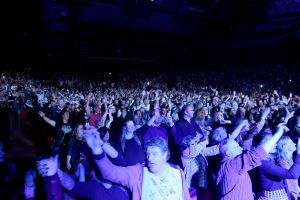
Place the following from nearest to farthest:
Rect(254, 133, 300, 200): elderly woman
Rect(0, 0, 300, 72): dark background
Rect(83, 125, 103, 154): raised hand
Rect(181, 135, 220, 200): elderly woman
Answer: Rect(83, 125, 103, 154): raised hand, Rect(254, 133, 300, 200): elderly woman, Rect(181, 135, 220, 200): elderly woman, Rect(0, 0, 300, 72): dark background

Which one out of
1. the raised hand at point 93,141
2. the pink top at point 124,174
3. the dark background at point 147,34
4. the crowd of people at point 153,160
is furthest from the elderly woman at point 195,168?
the dark background at point 147,34

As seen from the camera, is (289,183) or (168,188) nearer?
(168,188)

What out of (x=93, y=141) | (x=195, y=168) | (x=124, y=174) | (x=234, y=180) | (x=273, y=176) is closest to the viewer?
(x=93, y=141)

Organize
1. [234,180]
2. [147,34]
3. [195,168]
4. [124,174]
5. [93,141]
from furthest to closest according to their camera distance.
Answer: [147,34] < [195,168] < [234,180] < [124,174] < [93,141]

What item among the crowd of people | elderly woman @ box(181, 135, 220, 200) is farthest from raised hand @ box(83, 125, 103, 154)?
elderly woman @ box(181, 135, 220, 200)

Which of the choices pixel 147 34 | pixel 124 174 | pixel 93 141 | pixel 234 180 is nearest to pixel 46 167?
pixel 93 141

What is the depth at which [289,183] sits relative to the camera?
3.42 metres

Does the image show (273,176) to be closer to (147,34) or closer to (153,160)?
(153,160)

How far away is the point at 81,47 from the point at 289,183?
16.8 metres

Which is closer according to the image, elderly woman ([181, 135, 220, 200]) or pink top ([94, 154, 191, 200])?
pink top ([94, 154, 191, 200])

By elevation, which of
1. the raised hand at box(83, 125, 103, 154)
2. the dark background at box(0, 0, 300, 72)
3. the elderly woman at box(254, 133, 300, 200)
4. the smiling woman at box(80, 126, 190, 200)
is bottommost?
the elderly woman at box(254, 133, 300, 200)

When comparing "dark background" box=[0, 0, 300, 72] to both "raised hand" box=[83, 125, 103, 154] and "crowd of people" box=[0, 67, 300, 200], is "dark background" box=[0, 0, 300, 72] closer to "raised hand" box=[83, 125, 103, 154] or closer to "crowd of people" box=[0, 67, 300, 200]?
"crowd of people" box=[0, 67, 300, 200]

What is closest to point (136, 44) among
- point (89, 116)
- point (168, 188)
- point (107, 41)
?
point (107, 41)

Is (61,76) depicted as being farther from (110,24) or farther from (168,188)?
(168,188)
